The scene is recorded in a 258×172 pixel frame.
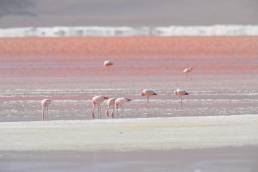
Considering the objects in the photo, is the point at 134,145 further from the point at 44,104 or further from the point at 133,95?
the point at 133,95

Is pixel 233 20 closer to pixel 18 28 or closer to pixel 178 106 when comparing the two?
pixel 18 28

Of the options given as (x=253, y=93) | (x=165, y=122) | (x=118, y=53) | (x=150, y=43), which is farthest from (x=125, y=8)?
(x=165, y=122)

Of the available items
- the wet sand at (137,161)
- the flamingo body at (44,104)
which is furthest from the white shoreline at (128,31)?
the wet sand at (137,161)

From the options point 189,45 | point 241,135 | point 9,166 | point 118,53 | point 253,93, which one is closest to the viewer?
point 9,166

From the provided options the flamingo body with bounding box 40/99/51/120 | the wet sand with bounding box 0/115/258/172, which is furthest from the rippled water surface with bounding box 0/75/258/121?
the wet sand with bounding box 0/115/258/172

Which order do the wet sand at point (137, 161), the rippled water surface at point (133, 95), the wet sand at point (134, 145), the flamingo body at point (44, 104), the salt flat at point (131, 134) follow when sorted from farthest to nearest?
the rippled water surface at point (133, 95)
the flamingo body at point (44, 104)
the salt flat at point (131, 134)
the wet sand at point (134, 145)
the wet sand at point (137, 161)

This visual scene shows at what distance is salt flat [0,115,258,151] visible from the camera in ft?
33.1

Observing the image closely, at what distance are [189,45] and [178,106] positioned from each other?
20.3m

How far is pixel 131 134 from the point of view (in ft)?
35.3

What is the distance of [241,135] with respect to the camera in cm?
1064

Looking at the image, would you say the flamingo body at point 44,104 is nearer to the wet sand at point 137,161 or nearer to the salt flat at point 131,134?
the salt flat at point 131,134

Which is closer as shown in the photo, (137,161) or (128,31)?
(137,161)

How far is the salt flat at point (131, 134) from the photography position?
10.1m

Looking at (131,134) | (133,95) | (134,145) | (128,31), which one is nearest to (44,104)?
(131,134)
